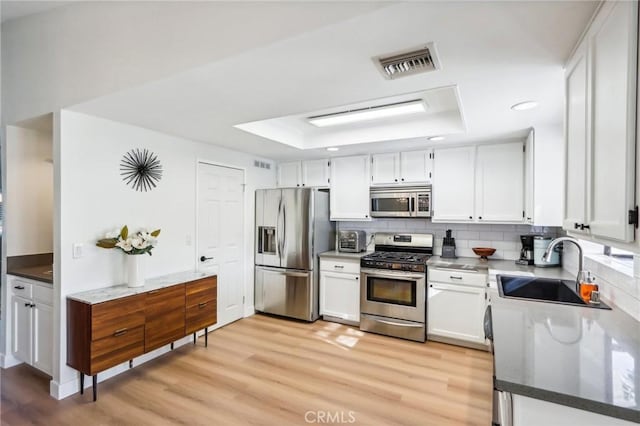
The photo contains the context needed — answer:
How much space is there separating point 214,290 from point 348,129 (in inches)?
95.8

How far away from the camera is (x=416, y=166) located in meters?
4.02

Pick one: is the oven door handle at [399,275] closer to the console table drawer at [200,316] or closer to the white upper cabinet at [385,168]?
the white upper cabinet at [385,168]

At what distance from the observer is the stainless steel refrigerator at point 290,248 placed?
4238mm

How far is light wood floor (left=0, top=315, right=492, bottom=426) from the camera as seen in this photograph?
7.50 feet

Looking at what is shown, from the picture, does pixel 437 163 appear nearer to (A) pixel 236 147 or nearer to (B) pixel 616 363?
(A) pixel 236 147

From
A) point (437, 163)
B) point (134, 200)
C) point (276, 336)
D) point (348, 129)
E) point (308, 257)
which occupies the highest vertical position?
point (348, 129)

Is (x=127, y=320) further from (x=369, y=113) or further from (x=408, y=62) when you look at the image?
(x=369, y=113)

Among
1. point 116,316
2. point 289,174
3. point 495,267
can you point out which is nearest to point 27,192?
point 116,316

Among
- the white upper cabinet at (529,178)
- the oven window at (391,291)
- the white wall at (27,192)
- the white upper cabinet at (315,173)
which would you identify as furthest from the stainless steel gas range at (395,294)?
the white wall at (27,192)

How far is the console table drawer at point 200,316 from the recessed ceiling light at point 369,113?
235cm

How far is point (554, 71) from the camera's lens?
179 centimetres

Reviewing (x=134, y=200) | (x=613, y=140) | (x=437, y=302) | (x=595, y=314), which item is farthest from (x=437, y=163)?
(x=134, y=200)

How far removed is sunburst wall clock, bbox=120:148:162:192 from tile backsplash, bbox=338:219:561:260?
9.37 ft

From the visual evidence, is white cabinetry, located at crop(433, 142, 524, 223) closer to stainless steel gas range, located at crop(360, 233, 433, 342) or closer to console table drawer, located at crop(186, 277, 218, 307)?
stainless steel gas range, located at crop(360, 233, 433, 342)
